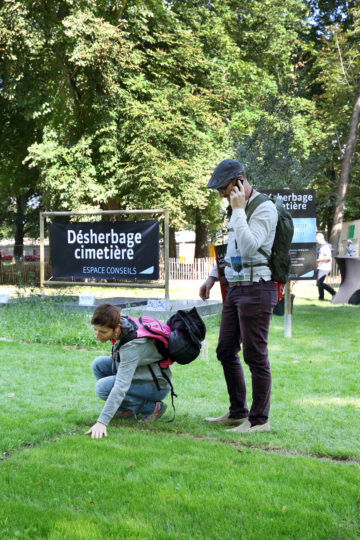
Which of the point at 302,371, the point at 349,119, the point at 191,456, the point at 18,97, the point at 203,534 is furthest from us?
the point at 349,119

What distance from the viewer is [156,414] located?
4359 mm

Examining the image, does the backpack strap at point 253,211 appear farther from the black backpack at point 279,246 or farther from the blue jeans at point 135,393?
the blue jeans at point 135,393

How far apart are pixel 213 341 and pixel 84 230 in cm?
319

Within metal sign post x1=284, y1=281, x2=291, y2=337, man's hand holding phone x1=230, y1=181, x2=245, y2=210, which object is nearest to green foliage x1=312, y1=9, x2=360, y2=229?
metal sign post x1=284, y1=281, x2=291, y2=337

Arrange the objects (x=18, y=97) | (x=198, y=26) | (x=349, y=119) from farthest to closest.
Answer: (x=349, y=119) → (x=198, y=26) → (x=18, y=97)

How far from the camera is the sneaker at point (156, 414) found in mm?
4301

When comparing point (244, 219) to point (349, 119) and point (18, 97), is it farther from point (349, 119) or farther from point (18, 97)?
point (349, 119)

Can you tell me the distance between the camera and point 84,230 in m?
9.68

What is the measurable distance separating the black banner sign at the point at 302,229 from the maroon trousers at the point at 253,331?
5681 mm

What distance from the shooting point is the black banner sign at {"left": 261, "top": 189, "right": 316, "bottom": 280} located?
9.62 m

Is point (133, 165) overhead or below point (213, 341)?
overhead

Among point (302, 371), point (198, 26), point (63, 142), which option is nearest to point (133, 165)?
point (63, 142)

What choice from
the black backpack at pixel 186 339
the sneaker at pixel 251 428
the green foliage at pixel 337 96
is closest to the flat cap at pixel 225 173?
A: the black backpack at pixel 186 339

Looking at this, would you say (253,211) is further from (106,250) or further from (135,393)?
(106,250)
